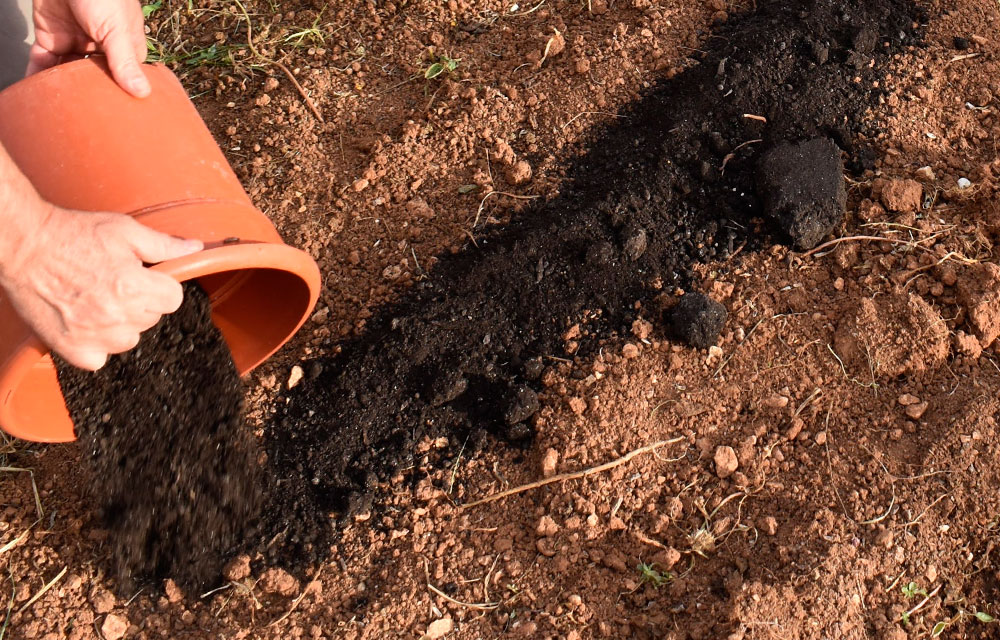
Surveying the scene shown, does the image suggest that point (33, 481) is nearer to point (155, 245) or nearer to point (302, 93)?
point (155, 245)

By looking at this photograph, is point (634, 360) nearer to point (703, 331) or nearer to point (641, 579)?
point (703, 331)

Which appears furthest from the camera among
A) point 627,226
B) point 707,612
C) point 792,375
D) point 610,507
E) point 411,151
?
point 411,151

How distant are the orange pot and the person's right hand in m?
0.06

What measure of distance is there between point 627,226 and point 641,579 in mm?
1025

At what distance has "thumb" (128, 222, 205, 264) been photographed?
1816 millimetres

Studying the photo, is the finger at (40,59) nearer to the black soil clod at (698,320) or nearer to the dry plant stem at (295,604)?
the dry plant stem at (295,604)

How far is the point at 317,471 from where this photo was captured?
238cm

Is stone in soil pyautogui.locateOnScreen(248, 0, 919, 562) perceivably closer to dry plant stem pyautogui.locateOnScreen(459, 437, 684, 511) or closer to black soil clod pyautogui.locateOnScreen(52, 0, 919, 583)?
black soil clod pyautogui.locateOnScreen(52, 0, 919, 583)

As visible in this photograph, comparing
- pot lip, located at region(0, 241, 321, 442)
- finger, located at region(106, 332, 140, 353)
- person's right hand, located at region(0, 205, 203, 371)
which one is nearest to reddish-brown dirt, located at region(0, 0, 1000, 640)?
pot lip, located at region(0, 241, 321, 442)

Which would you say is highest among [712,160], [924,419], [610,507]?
[712,160]

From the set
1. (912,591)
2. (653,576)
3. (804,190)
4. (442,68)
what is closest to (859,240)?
(804,190)

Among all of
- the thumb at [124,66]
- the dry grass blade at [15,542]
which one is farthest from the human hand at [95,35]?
the dry grass blade at [15,542]

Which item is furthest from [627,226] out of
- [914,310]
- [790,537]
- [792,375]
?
[790,537]

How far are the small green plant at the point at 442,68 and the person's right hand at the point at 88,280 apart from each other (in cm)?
139
